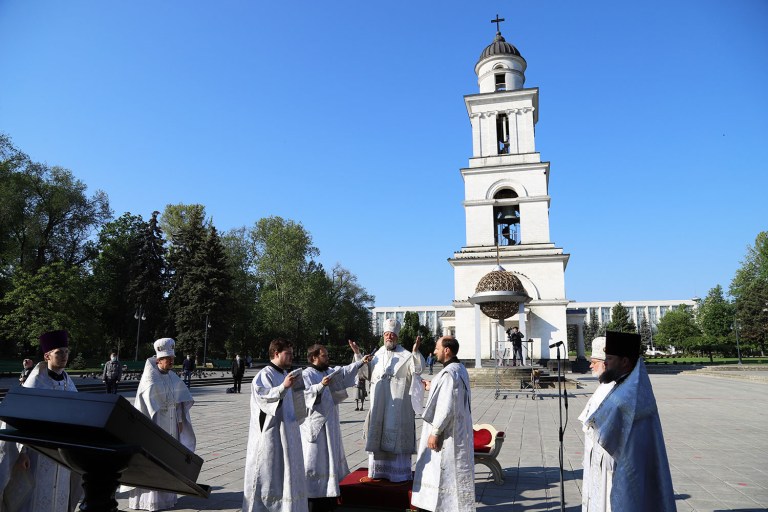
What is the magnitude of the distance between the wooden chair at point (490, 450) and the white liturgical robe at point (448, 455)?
171 centimetres

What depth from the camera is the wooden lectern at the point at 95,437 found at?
7.36 feet

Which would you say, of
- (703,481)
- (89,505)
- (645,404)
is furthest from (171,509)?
(703,481)

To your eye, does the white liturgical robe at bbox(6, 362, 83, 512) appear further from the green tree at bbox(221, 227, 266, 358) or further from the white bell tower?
the green tree at bbox(221, 227, 266, 358)

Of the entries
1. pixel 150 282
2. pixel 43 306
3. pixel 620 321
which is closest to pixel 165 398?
pixel 43 306

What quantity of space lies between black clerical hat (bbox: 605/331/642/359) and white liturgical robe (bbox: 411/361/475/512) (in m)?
1.81

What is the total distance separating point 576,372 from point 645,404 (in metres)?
34.1

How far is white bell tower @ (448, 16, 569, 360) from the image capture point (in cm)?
3359

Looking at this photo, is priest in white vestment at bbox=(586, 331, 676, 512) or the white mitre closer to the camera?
priest in white vestment at bbox=(586, 331, 676, 512)

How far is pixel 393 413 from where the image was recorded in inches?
248

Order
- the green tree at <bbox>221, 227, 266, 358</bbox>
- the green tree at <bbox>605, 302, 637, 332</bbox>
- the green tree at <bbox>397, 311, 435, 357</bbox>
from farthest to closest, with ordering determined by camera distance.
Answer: the green tree at <bbox>605, 302, 637, 332</bbox>
the green tree at <bbox>397, 311, 435, 357</bbox>
the green tree at <bbox>221, 227, 266, 358</bbox>

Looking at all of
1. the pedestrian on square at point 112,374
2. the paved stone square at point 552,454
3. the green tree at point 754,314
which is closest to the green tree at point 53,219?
the pedestrian on square at point 112,374

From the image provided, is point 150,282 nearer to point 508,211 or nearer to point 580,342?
point 508,211

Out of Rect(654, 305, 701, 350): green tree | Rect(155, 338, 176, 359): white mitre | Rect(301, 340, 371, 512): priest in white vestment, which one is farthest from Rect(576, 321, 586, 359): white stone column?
Rect(654, 305, 701, 350): green tree

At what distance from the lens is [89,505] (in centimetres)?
244
